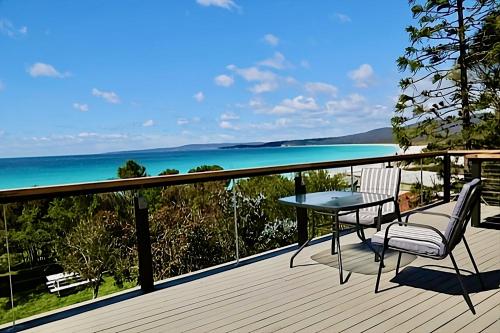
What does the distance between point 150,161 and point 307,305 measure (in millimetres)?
42615

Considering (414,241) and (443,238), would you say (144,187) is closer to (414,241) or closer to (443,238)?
(414,241)

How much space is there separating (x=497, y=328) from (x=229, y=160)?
42.4 metres

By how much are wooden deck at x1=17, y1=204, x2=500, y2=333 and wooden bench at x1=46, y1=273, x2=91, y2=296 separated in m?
0.66

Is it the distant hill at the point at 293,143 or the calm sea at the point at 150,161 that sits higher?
the distant hill at the point at 293,143

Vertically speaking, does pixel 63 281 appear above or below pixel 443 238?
below

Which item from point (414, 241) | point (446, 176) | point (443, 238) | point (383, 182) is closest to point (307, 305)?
point (414, 241)

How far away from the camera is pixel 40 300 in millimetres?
3350

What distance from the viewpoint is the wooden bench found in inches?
136

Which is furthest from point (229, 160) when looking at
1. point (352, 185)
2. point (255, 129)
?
point (352, 185)

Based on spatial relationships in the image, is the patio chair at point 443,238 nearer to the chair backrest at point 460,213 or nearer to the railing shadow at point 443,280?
the chair backrest at point 460,213

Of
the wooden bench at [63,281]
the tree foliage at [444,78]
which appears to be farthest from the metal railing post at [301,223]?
the tree foliage at [444,78]

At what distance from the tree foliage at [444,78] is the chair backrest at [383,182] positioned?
765cm

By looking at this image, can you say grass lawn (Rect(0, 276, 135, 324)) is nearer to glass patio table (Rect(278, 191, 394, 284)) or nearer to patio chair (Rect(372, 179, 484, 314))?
glass patio table (Rect(278, 191, 394, 284))

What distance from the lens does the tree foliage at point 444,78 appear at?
1064 centimetres
